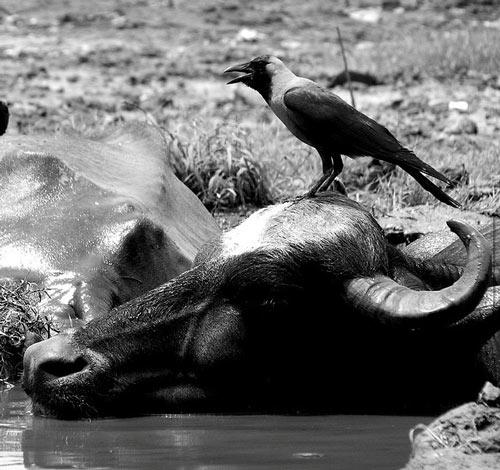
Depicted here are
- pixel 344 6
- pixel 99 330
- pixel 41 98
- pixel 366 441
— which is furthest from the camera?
pixel 344 6

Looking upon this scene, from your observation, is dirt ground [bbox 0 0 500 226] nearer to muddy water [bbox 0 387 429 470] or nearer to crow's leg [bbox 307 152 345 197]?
crow's leg [bbox 307 152 345 197]

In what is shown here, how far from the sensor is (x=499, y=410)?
14.3 feet

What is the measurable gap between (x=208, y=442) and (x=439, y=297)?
0.97 metres

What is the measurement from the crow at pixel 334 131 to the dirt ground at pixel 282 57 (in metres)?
2.13

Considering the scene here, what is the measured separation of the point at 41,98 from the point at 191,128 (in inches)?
162

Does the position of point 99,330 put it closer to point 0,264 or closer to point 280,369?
point 280,369

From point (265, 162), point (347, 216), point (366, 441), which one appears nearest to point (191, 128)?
point (265, 162)

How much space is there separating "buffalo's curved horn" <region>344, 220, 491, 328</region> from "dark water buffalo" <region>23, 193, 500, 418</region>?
0.02 meters

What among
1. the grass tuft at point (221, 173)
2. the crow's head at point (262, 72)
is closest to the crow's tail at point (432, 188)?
the crow's head at point (262, 72)

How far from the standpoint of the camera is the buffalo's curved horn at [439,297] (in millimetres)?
4914

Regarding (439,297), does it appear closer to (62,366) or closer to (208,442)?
(208,442)

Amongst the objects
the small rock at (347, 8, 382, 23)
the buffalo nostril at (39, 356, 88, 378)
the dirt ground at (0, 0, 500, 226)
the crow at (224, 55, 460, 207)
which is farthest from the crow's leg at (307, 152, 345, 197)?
the small rock at (347, 8, 382, 23)

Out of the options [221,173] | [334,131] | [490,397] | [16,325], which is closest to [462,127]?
[221,173]

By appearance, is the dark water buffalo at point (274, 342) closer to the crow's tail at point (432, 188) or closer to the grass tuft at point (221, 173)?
the crow's tail at point (432, 188)
